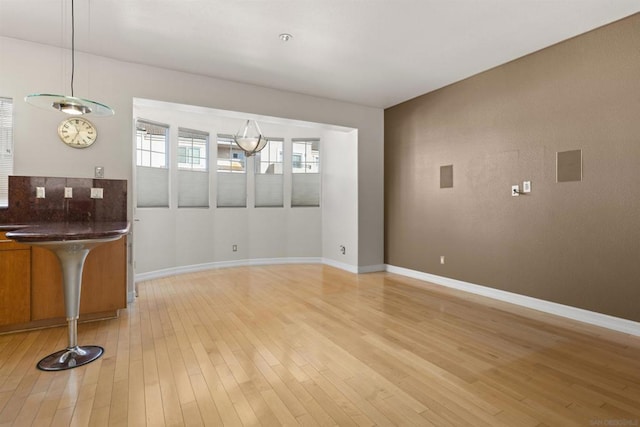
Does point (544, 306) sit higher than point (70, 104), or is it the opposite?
point (70, 104)

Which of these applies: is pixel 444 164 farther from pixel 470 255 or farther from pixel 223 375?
pixel 223 375

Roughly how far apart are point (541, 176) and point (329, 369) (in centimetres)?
333

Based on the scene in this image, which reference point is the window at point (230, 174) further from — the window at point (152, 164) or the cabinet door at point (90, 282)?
the cabinet door at point (90, 282)

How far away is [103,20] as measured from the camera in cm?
309

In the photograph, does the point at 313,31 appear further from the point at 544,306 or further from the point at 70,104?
the point at 544,306

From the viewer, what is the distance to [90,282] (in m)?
3.25

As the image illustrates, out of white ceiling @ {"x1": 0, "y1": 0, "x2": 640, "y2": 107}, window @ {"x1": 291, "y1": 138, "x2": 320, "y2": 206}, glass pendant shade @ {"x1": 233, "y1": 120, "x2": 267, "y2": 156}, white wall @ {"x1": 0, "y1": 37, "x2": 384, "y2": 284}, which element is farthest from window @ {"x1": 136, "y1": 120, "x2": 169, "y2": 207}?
window @ {"x1": 291, "y1": 138, "x2": 320, "y2": 206}

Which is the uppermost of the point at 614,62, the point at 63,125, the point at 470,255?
the point at 614,62

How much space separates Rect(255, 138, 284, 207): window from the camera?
674 centimetres

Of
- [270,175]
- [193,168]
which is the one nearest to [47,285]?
[193,168]

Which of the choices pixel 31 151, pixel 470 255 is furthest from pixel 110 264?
pixel 470 255

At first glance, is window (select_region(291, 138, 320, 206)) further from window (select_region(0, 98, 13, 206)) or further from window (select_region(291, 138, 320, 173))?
window (select_region(0, 98, 13, 206))

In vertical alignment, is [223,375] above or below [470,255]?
below

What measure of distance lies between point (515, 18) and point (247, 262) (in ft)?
18.6
